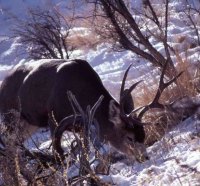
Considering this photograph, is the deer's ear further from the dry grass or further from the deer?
the dry grass

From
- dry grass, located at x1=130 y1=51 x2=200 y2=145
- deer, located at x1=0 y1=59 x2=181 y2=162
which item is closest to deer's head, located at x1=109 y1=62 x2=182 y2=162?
deer, located at x1=0 y1=59 x2=181 y2=162

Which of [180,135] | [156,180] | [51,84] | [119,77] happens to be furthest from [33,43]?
[156,180]

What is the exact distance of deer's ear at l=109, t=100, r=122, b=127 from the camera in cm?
814

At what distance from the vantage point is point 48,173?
5.48 m

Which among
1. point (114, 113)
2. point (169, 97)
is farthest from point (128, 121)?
point (169, 97)

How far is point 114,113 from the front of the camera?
821cm

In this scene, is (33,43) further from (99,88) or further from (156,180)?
(156,180)

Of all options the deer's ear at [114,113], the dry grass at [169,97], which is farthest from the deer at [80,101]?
the dry grass at [169,97]

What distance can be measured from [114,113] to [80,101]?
790mm

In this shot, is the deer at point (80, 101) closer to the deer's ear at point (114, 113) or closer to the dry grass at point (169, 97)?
the deer's ear at point (114, 113)

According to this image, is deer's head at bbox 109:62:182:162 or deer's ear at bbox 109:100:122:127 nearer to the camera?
deer's head at bbox 109:62:182:162

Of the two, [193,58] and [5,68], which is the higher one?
[193,58]

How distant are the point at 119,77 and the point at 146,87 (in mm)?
9816

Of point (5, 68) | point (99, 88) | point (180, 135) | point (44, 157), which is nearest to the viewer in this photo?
point (44, 157)
